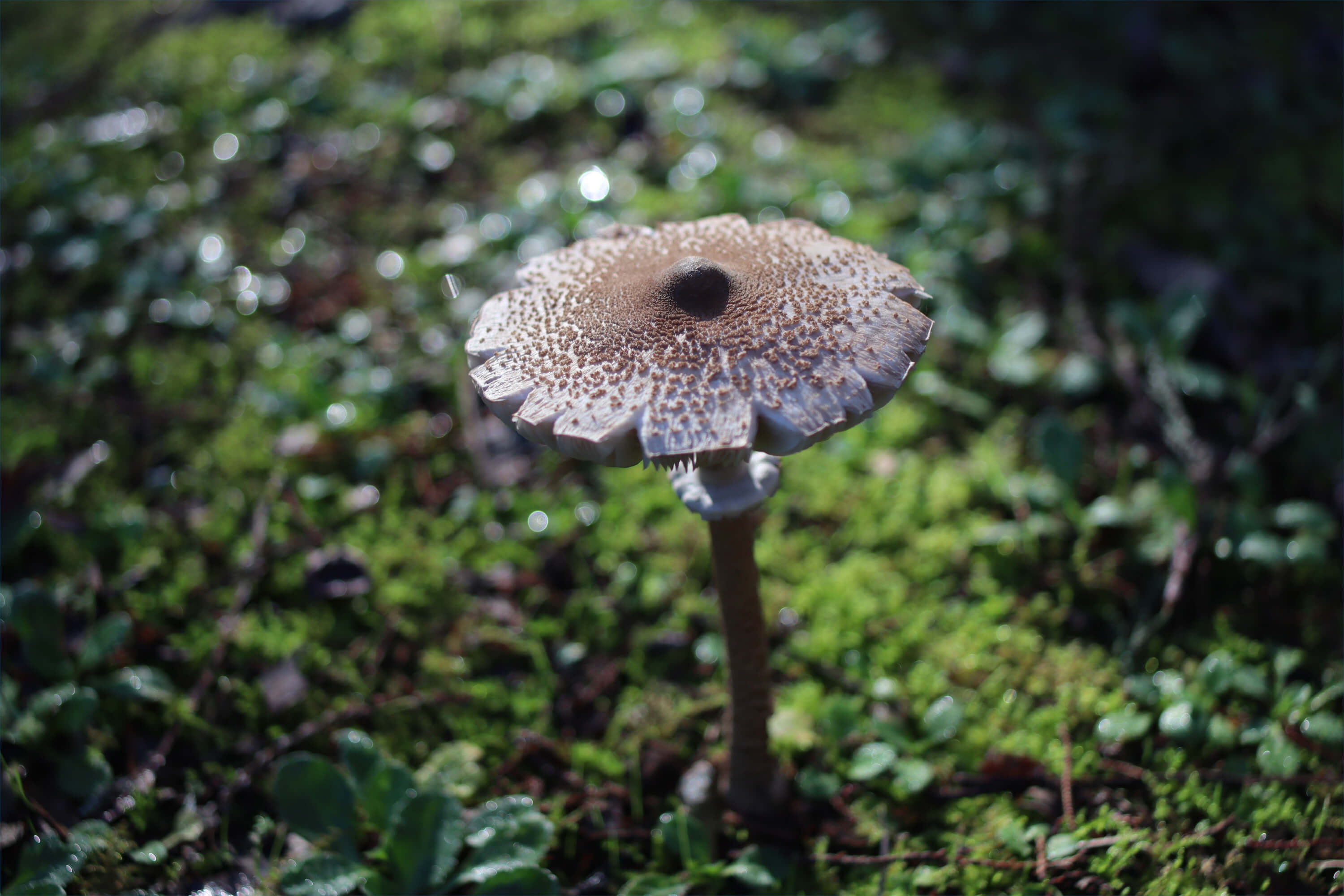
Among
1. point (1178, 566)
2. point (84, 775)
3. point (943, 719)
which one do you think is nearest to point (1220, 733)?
point (1178, 566)

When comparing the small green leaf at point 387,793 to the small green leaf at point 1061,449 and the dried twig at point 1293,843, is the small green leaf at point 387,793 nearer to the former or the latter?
the dried twig at point 1293,843

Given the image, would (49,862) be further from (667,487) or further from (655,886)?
(667,487)

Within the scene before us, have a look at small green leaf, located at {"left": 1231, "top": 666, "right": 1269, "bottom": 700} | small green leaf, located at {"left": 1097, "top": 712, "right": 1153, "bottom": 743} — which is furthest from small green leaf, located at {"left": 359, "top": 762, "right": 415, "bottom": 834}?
small green leaf, located at {"left": 1231, "top": 666, "right": 1269, "bottom": 700}

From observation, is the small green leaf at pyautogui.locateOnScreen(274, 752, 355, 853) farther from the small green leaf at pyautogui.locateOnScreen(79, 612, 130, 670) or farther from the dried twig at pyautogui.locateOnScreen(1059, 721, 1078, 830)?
the dried twig at pyautogui.locateOnScreen(1059, 721, 1078, 830)

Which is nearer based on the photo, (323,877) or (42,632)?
(323,877)

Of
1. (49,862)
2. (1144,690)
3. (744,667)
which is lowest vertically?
(1144,690)

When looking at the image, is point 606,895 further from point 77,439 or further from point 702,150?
point 702,150
